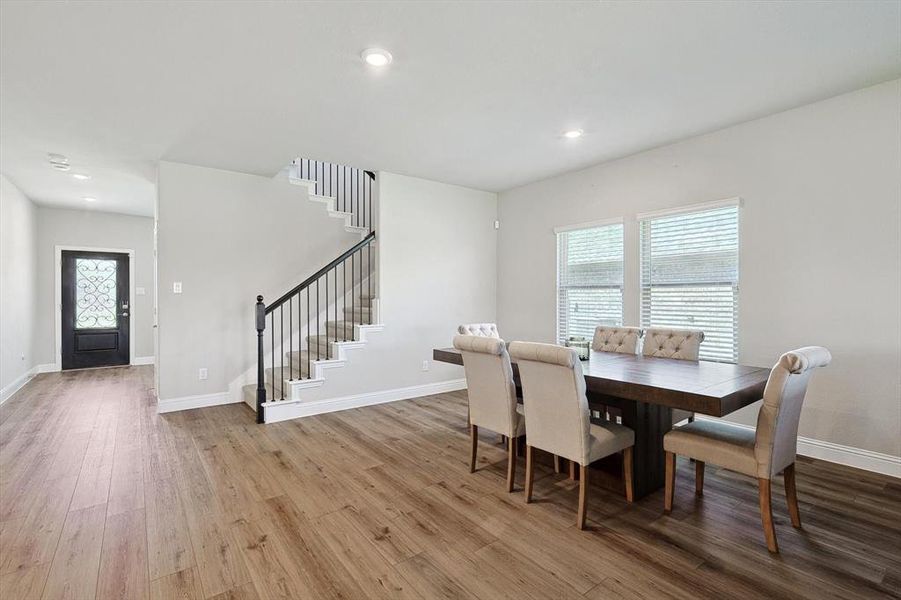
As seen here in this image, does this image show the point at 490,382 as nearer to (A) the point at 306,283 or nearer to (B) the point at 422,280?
(A) the point at 306,283

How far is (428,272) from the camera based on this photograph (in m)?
5.44

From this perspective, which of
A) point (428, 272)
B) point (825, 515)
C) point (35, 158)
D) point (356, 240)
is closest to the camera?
point (825, 515)

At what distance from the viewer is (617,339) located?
3816 mm

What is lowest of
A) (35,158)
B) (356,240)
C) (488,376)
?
(488,376)

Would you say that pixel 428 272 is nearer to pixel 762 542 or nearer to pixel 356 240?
pixel 356 240

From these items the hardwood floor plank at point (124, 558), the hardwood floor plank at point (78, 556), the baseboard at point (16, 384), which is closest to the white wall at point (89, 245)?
the baseboard at point (16, 384)

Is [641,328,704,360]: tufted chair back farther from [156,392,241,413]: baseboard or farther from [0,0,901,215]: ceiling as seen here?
[156,392,241,413]: baseboard

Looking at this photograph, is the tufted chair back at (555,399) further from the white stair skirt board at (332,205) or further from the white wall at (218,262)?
the white stair skirt board at (332,205)

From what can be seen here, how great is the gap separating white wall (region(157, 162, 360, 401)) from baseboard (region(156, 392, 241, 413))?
0.04 m

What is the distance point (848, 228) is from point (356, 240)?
5023 mm

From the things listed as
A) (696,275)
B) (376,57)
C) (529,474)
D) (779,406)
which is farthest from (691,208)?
(376,57)

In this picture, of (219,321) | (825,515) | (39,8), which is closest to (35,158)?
(219,321)

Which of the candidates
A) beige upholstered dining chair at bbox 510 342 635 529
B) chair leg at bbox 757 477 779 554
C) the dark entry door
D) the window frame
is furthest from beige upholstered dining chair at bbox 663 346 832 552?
the dark entry door

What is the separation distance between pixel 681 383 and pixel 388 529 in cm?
173
